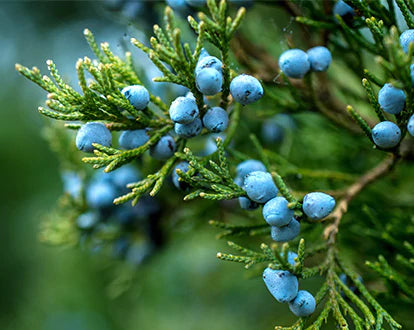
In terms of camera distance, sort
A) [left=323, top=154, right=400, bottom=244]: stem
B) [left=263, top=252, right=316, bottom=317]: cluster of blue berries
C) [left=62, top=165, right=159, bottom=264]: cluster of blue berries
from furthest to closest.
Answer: [left=62, top=165, right=159, bottom=264]: cluster of blue berries
[left=323, top=154, right=400, bottom=244]: stem
[left=263, top=252, right=316, bottom=317]: cluster of blue berries

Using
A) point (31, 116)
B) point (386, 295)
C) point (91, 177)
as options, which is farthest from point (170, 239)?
point (31, 116)

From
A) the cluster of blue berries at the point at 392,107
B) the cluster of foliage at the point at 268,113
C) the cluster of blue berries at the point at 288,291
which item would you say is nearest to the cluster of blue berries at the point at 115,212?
the cluster of foliage at the point at 268,113

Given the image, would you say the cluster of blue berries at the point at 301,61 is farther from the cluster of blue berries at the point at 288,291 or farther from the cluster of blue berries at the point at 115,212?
the cluster of blue berries at the point at 115,212

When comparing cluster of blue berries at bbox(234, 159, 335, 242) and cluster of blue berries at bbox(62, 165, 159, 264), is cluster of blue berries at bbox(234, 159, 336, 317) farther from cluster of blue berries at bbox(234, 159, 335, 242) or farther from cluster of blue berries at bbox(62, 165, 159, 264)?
cluster of blue berries at bbox(62, 165, 159, 264)

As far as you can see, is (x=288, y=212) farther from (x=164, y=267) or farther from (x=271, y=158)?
(x=164, y=267)

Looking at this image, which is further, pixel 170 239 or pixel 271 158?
pixel 170 239

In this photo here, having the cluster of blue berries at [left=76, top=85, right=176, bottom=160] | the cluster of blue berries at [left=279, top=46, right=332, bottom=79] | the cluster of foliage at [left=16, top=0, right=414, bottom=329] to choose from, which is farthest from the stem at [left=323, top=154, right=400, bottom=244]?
the cluster of blue berries at [left=76, top=85, right=176, bottom=160]

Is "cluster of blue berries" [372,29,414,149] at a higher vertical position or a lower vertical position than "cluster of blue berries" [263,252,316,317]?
higher
